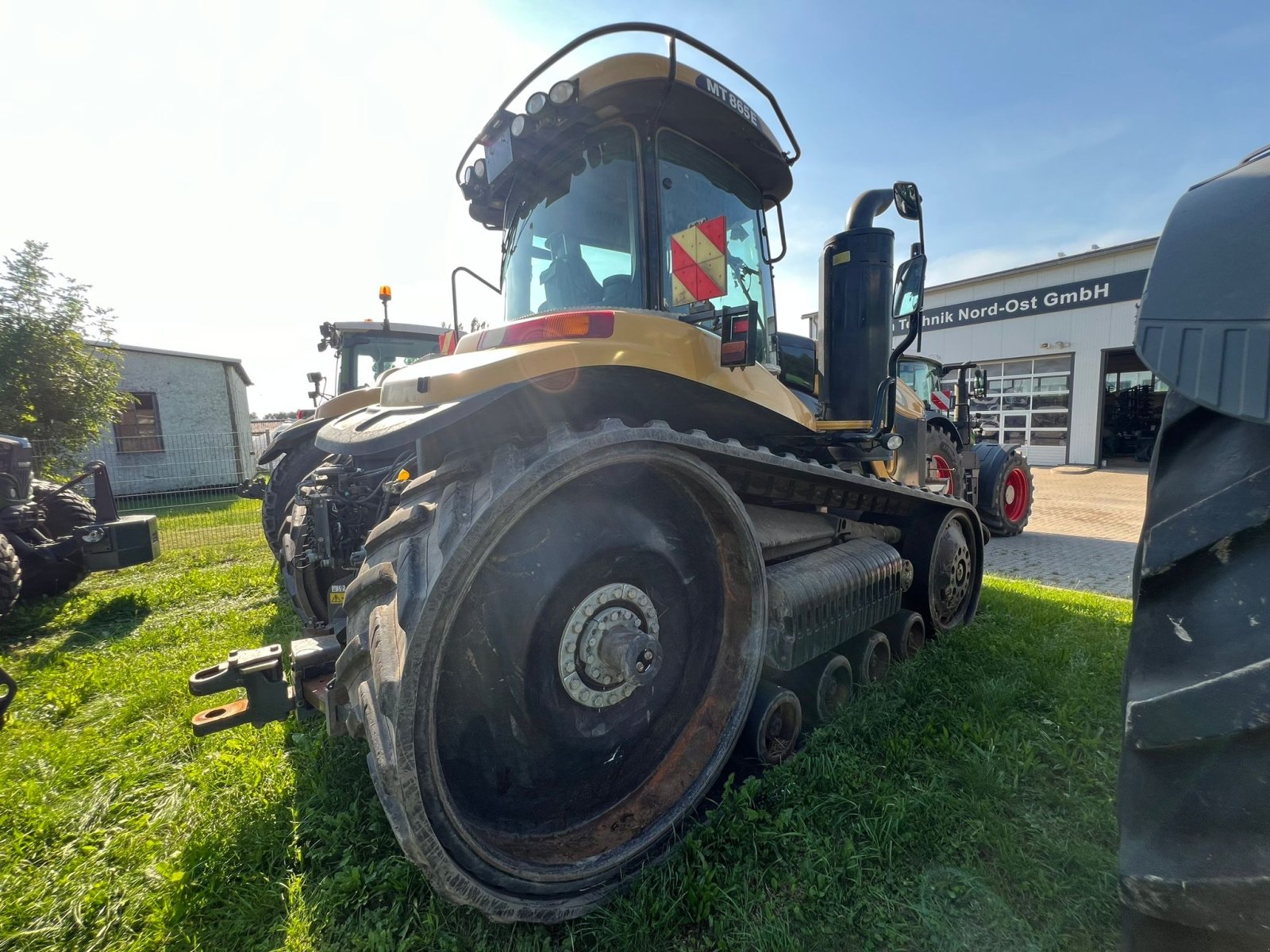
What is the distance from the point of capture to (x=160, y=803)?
86.4 inches

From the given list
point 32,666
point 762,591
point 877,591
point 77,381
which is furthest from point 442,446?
point 77,381

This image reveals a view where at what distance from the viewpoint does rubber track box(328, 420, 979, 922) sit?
1.31 metres

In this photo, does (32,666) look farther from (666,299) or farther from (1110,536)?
(1110,536)

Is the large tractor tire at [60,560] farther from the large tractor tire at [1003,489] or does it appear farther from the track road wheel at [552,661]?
the large tractor tire at [1003,489]

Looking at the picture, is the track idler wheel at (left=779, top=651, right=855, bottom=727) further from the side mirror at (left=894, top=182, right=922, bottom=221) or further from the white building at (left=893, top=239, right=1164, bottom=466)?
the white building at (left=893, top=239, right=1164, bottom=466)

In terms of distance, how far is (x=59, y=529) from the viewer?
4836 mm

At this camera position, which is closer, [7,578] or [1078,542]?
[7,578]

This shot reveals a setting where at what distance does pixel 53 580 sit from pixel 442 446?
17.4 ft

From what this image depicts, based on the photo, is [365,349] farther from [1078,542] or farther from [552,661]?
[1078,542]

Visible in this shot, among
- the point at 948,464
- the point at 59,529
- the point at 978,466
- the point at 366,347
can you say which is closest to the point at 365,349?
the point at 366,347

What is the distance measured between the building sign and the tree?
19059mm

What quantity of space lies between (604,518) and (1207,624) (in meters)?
1.47

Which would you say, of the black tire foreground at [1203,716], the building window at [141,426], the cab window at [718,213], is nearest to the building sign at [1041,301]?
the cab window at [718,213]

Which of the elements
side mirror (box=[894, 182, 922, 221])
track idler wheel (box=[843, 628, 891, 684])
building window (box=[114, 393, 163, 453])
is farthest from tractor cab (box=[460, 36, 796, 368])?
building window (box=[114, 393, 163, 453])
